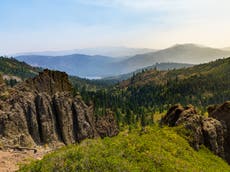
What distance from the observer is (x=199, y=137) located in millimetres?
38500

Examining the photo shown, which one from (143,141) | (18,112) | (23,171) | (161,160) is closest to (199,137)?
(143,141)

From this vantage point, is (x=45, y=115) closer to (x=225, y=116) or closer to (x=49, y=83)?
(x=49, y=83)

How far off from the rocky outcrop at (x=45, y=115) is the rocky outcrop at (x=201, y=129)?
28203 mm

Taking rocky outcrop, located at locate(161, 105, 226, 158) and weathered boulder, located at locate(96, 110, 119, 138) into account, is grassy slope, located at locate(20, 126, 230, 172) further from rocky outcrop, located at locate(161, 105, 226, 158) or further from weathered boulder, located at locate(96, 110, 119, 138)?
weathered boulder, located at locate(96, 110, 119, 138)

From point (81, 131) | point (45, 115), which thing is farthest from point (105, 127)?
point (45, 115)

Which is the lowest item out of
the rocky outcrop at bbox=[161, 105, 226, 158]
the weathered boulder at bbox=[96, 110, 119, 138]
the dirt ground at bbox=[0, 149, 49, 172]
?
the weathered boulder at bbox=[96, 110, 119, 138]

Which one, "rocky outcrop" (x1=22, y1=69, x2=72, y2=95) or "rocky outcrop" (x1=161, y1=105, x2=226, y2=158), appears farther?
"rocky outcrop" (x1=22, y1=69, x2=72, y2=95)

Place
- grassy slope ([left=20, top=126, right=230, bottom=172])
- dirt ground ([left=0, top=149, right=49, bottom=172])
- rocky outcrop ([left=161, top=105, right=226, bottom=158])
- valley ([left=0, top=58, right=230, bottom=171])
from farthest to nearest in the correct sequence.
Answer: dirt ground ([left=0, top=149, right=49, bottom=172])
rocky outcrop ([left=161, top=105, right=226, bottom=158])
valley ([left=0, top=58, right=230, bottom=171])
grassy slope ([left=20, top=126, right=230, bottom=172])

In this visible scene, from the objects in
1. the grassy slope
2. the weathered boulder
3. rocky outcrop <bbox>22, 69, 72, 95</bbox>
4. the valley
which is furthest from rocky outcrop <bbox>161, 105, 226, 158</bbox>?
the weathered boulder

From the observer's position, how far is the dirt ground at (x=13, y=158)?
3959 centimetres

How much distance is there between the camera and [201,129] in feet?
131

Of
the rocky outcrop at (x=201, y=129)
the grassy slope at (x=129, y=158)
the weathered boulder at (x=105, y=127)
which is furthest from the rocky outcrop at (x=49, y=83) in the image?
the grassy slope at (x=129, y=158)

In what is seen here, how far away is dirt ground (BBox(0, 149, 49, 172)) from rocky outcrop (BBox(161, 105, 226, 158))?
67.2 ft

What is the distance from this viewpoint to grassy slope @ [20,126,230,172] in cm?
2555
